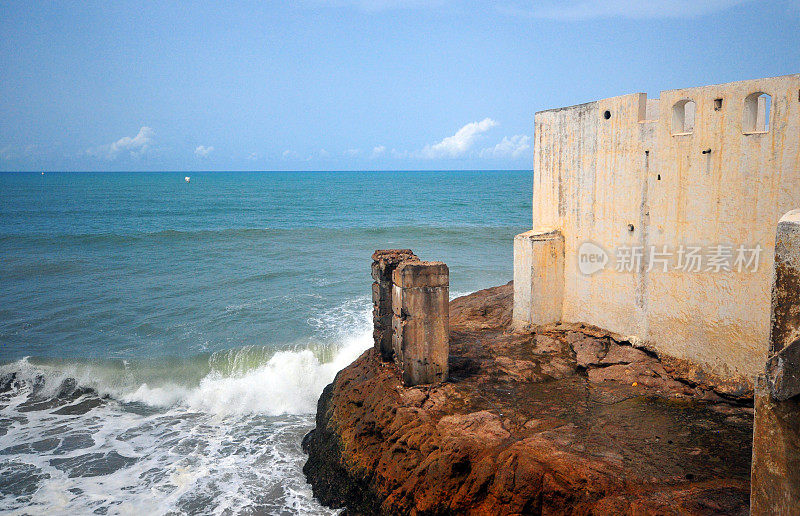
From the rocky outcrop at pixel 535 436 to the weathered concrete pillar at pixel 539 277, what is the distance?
1.47ft

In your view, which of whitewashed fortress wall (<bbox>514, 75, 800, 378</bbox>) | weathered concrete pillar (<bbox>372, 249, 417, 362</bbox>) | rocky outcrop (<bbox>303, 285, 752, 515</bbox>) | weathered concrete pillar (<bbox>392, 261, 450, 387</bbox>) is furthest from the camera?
weathered concrete pillar (<bbox>372, 249, 417, 362</bbox>)

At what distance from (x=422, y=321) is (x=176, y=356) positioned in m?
9.25

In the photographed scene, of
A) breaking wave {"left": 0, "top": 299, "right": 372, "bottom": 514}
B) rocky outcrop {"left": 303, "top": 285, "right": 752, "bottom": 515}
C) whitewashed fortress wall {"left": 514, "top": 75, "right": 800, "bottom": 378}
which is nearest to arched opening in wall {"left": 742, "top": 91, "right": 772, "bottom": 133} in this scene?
whitewashed fortress wall {"left": 514, "top": 75, "right": 800, "bottom": 378}

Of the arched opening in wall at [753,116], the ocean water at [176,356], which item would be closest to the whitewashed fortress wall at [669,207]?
the arched opening in wall at [753,116]

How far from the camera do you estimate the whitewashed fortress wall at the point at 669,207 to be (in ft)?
26.1

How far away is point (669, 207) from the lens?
9219mm

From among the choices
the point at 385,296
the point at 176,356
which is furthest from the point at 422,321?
the point at 176,356

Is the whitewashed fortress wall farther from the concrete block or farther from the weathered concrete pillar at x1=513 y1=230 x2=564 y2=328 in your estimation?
the concrete block

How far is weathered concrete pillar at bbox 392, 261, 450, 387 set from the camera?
28.4 ft

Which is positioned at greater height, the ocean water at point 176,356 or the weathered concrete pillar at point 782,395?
the weathered concrete pillar at point 782,395

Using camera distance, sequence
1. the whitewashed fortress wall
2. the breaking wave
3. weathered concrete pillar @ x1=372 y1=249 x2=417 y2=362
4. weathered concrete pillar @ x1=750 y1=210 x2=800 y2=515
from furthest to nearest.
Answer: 1. weathered concrete pillar @ x1=372 y1=249 x2=417 y2=362
2. the breaking wave
3. the whitewashed fortress wall
4. weathered concrete pillar @ x1=750 y1=210 x2=800 y2=515

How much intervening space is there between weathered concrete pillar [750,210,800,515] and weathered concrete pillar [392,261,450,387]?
4.79m

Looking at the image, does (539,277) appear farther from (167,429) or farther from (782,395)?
(167,429)

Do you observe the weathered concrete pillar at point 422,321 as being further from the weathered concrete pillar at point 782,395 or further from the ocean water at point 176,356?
the weathered concrete pillar at point 782,395
